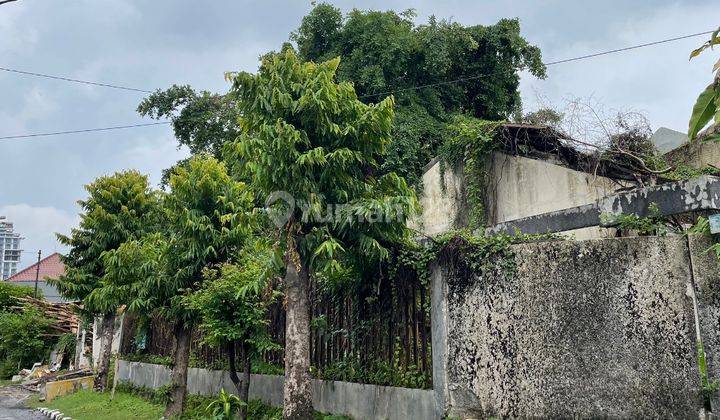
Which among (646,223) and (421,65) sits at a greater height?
(421,65)

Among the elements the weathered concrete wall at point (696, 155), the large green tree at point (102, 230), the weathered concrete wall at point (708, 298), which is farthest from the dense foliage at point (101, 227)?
the weathered concrete wall at point (708, 298)

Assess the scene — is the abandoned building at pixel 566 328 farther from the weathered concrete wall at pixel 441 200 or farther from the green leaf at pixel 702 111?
the weathered concrete wall at pixel 441 200

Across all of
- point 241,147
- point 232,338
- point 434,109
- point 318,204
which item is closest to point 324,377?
point 232,338

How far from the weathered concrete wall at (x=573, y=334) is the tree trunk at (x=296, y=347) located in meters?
1.57

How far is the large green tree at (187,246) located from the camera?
9148 mm

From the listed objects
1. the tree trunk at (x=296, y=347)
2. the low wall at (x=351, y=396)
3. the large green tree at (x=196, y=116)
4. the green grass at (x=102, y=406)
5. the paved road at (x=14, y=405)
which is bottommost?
the paved road at (x=14, y=405)

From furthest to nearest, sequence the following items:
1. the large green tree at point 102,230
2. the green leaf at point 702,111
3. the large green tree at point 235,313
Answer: the large green tree at point 102,230
the large green tree at point 235,313
the green leaf at point 702,111

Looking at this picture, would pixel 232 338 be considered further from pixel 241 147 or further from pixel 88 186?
pixel 88 186

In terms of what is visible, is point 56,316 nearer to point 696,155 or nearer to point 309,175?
point 309,175

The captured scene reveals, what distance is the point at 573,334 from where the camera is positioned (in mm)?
5277

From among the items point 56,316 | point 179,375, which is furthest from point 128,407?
point 56,316

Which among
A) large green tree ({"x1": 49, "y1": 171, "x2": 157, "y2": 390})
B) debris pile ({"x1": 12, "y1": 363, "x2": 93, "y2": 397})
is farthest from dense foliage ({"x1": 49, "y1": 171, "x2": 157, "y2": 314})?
debris pile ({"x1": 12, "y1": 363, "x2": 93, "y2": 397})

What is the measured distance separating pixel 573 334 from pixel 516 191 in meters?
6.05

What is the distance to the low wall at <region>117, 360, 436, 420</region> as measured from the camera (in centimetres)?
610
